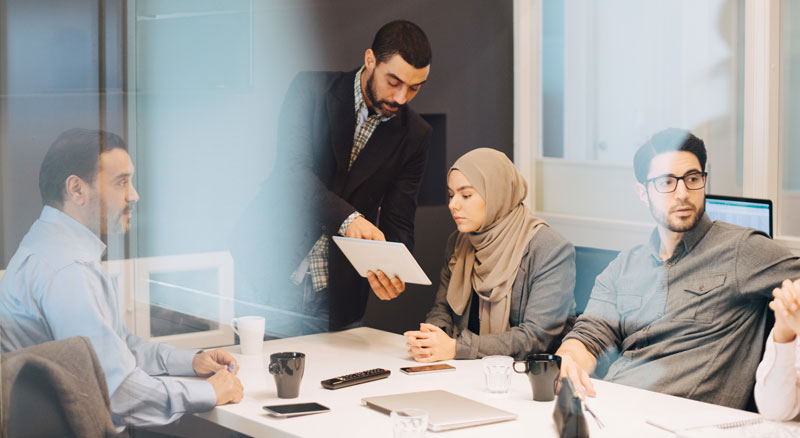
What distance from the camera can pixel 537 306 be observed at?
2.57 meters

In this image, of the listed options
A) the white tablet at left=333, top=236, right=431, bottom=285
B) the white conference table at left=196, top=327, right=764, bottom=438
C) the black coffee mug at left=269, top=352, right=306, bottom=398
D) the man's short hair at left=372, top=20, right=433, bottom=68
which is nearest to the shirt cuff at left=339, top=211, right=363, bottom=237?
the white tablet at left=333, top=236, right=431, bottom=285

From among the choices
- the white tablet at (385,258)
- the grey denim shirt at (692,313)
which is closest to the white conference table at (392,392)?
the white tablet at (385,258)

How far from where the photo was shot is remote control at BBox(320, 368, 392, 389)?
2020mm

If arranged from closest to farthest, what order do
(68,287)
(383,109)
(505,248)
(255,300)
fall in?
(68,287) < (505,248) < (255,300) < (383,109)

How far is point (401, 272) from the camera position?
2.51 meters

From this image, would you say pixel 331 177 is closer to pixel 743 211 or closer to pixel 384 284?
pixel 384 284

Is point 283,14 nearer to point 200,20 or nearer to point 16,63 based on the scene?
point 200,20

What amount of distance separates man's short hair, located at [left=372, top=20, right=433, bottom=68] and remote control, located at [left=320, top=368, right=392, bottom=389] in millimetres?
1326

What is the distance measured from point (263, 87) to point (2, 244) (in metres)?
0.99

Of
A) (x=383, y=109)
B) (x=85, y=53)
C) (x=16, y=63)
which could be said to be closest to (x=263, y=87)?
(x=383, y=109)

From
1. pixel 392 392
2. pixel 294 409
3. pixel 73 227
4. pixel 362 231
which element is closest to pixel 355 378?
pixel 392 392

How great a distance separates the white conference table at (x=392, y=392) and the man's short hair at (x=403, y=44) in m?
1.19

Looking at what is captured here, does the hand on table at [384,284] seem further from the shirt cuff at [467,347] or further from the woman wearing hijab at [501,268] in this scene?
the shirt cuff at [467,347]

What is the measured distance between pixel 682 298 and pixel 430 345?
2.15 ft
